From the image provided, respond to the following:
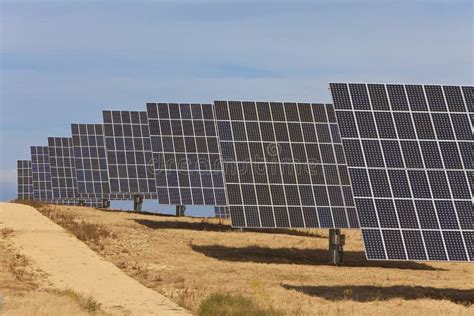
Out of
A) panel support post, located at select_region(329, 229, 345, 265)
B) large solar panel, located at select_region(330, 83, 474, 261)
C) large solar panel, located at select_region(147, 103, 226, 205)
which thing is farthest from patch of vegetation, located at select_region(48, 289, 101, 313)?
large solar panel, located at select_region(147, 103, 226, 205)

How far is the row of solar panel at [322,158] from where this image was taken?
2475 centimetres

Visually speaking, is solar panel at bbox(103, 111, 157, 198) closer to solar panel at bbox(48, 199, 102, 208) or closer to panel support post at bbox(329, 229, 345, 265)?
solar panel at bbox(48, 199, 102, 208)

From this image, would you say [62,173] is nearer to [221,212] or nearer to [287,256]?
[221,212]

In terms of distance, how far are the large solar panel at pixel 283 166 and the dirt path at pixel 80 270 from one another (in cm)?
644

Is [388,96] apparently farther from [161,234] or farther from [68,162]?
[68,162]

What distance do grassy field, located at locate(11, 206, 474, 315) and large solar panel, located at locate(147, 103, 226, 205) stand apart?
185 cm

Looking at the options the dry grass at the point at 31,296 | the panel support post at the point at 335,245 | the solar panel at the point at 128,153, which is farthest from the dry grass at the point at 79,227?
the panel support post at the point at 335,245

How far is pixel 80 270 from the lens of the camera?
29359 millimetres

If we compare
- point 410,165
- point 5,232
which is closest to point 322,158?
point 410,165

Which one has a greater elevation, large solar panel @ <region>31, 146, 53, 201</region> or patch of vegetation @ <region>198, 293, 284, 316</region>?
large solar panel @ <region>31, 146, 53, 201</region>

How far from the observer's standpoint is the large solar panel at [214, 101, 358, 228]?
1326 inches

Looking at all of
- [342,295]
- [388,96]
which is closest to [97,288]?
[342,295]

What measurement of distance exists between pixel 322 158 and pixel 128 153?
26.7 m

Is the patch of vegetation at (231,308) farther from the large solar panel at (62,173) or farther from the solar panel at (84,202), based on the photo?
the solar panel at (84,202)
